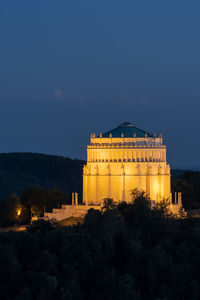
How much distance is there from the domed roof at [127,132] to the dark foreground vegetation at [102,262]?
54.4 ft

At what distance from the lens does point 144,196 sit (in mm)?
81500

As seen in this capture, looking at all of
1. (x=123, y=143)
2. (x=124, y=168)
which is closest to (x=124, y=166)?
(x=124, y=168)

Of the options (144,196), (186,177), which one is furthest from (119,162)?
(186,177)

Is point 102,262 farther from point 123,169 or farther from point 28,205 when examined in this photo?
point 28,205

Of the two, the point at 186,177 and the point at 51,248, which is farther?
the point at 186,177

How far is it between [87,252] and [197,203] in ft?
111

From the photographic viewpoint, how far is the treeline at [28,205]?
3270 inches

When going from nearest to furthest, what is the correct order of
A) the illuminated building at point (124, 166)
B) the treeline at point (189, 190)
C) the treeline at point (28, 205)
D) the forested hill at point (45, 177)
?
1. the treeline at point (28, 205)
2. the illuminated building at point (124, 166)
3. the treeline at point (189, 190)
4. the forested hill at point (45, 177)

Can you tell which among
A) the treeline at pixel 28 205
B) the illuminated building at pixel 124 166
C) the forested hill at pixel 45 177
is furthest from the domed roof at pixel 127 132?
the forested hill at pixel 45 177

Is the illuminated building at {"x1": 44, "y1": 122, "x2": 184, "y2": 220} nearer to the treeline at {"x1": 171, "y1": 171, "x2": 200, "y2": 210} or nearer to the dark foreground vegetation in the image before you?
the treeline at {"x1": 171, "y1": 171, "x2": 200, "y2": 210}

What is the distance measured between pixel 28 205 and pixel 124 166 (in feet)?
33.2

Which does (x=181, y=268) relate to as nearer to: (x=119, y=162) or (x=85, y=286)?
(x=85, y=286)

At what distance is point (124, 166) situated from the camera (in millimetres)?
84062

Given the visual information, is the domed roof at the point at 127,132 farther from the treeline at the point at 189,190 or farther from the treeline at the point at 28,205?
the treeline at the point at 189,190
